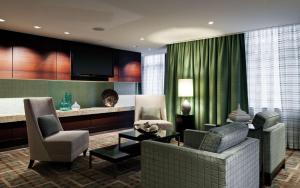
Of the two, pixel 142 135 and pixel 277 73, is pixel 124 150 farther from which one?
pixel 277 73

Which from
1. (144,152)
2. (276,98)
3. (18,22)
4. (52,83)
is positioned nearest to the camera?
(144,152)

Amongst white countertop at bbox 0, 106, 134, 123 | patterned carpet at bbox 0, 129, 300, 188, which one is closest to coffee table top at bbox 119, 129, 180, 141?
patterned carpet at bbox 0, 129, 300, 188

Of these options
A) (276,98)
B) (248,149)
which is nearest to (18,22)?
(248,149)

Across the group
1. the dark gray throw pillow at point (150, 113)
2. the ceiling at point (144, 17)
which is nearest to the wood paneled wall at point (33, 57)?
the ceiling at point (144, 17)

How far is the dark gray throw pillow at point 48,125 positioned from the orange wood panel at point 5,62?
1.65 metres

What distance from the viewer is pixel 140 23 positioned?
405 centimetres

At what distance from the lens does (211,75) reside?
5.17 meters

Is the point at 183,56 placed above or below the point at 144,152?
above

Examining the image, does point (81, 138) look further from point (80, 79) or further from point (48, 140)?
point (80, 79)

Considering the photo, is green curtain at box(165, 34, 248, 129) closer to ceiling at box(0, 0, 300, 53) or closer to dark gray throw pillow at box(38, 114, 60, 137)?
ceiling at box(0, 0, 300, 53)

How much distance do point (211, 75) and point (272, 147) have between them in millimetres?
2605

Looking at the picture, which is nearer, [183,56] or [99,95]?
[183,56]

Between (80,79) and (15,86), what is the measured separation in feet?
4.70

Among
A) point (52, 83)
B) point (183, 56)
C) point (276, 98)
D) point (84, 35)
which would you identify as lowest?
point (276, 98)
